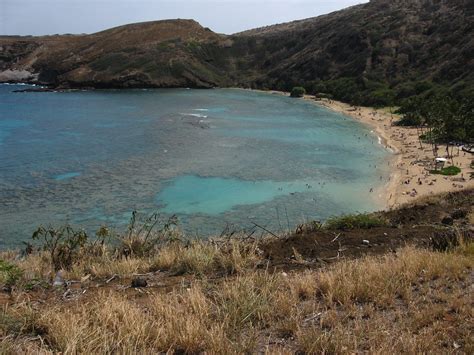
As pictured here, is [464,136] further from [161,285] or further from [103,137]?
[161,285]

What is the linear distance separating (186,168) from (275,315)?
27.4 meters

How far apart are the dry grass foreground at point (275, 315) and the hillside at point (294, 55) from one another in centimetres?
5273

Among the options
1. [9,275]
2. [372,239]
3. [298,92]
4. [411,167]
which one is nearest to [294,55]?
[298,92]

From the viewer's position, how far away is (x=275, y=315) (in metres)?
5.82

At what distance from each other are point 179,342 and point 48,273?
4.66 meters

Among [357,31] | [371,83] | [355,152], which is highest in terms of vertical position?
[357,31]

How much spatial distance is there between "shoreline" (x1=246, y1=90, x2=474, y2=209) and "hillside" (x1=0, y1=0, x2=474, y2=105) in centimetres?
1230

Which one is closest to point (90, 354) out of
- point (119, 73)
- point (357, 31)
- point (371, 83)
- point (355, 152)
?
point (355, 152)

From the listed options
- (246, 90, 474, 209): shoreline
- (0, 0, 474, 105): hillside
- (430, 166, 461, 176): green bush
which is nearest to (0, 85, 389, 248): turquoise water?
(246, 90, 474, 209): shoreline

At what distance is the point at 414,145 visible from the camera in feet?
132

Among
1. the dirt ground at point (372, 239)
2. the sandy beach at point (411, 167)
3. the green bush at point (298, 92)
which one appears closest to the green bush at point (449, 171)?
the sandy beach at point (411, 167)

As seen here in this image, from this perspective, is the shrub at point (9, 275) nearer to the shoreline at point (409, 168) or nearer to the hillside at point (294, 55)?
the shoreline at point (409, 168)

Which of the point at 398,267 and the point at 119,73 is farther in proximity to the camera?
the point at 119,73

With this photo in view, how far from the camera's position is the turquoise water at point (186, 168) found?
23.0 meters
